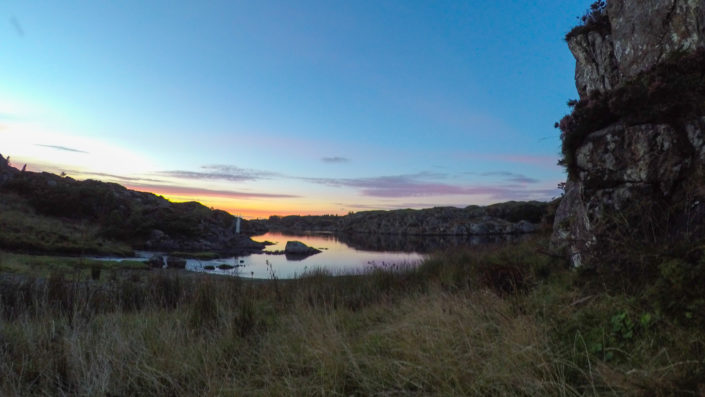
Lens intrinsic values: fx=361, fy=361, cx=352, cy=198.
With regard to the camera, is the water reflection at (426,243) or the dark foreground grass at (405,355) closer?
the dark foreground grass at (405,355)

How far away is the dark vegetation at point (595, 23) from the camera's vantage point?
1252 cm

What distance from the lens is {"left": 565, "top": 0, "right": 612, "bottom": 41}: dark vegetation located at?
41.1ft

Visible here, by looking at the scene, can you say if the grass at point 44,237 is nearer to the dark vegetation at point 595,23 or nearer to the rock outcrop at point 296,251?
the rock outcrop at point 296,251

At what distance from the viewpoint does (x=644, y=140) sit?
301 inches

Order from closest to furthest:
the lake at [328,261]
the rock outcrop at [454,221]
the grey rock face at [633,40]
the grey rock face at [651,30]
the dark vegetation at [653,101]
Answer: the dark vegetation at [653,101]
the grey rock face at [651,30]
the grey rock face at [633,40]
the lake at [328,261]
the rock outcrop at [454,221]

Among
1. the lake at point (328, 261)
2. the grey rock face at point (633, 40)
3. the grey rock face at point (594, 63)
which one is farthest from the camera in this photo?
the lake at point (328, 261)

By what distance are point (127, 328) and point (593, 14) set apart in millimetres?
17238

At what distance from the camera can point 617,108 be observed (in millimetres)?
8688

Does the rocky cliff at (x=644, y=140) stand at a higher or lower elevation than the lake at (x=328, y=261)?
higher

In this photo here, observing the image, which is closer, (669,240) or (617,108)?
(669,240)

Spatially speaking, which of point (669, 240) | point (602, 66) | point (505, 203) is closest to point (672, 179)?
point (669, 240)

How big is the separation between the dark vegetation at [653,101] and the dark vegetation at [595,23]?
14.7 feet

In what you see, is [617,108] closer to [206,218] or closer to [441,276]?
[441,276]

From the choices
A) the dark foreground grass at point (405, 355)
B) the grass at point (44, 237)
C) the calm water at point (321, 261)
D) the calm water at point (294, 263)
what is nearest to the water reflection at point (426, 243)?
the calm water at point (321, 261)
